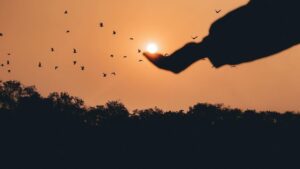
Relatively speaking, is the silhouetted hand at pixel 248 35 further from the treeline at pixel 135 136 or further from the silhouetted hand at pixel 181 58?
the treeline at pixel 135 136

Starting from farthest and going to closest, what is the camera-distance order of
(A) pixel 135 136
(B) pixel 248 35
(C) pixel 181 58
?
(A) pixel 135 136 → (C) pixel 181 58 → (B) pixel 248 35

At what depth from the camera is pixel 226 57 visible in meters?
2.57

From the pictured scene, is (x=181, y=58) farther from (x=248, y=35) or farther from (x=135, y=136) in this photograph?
(x=135, y=136)

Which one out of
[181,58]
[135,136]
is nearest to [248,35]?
[181,58]

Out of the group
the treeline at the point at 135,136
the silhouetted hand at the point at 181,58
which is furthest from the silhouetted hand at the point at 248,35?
the treeline at the point at 135,136

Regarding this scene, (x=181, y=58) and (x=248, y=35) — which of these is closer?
(x=248, y=35)

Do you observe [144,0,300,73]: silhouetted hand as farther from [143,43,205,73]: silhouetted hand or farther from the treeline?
the treeline

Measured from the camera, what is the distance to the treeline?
50.0 m

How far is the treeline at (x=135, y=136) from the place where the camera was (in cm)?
5003

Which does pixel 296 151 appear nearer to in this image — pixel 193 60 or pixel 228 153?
pixel 228 153

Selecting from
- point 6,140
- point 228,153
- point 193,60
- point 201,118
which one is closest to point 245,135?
point 228,153

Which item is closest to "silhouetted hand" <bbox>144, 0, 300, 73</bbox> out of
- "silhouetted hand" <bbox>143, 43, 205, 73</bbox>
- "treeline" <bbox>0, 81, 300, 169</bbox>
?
"silhouetted hand" <bbox>143, 43, 205, 73</bbox>

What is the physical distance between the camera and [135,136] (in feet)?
207

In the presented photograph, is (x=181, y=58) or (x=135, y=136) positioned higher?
(x=135, y=136)
